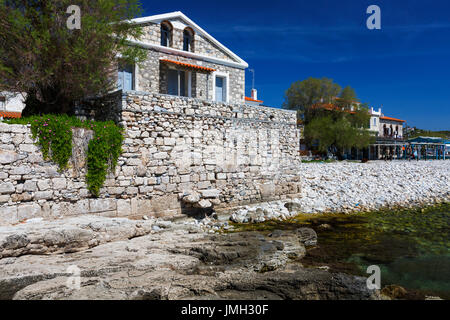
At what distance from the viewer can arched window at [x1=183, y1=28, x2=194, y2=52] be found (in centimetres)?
1962

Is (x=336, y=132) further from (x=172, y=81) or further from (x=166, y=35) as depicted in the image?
(x=166, y=35)

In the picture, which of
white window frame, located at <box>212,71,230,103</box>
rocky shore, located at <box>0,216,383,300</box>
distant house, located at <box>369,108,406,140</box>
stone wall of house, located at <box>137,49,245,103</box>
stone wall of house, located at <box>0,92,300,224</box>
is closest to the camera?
rocky shore, located at <box>0,216,383,300</box>

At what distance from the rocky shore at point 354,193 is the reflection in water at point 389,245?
30.0 inches

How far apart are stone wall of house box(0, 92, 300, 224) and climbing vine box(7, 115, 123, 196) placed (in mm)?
187

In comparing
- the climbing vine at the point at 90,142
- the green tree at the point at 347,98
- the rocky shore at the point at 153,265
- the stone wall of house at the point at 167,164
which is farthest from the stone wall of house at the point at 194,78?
the green tree at the point at 347,98

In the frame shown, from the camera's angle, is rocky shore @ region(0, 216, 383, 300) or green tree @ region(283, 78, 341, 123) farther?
green tree @ region(283, 78, 341, 123)

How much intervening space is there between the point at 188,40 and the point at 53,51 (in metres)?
11.7

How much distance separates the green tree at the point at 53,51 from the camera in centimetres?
925

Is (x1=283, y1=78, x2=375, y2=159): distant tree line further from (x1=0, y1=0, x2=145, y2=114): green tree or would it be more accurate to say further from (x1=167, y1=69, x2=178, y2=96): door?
(x1=0, y1=0, x2=145, y2=114): green tree

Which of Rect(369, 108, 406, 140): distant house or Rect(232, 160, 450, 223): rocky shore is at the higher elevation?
Rect(369, 108, 406, 140): distant house

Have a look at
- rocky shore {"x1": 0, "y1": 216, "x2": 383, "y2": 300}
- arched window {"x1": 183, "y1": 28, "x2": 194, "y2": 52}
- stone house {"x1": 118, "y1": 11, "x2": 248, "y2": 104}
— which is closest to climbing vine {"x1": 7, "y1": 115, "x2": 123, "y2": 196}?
rocky shore {"x1": 0, "y1": 216, "x2": 383, "y2": 300}

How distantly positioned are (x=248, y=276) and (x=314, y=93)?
3817 centimetres

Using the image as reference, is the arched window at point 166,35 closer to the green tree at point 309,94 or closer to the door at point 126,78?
the door at point 126,78

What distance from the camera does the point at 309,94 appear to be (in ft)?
132
